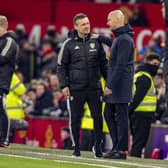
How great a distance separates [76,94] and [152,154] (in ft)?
13.3

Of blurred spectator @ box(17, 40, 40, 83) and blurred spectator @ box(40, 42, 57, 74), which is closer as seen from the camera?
blurred spectator @ box(40, 42, 57, 74)

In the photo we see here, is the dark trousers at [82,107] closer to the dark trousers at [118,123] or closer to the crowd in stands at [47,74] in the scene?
the dark trousers at [118,123]

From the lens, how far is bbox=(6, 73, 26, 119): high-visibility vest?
24.0 meters

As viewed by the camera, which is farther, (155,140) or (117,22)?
(155,140)

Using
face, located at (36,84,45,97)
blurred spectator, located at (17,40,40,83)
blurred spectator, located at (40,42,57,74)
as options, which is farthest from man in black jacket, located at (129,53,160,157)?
blurred spectator, located at (17,40,40,83)

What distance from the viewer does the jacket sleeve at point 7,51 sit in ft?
65.8

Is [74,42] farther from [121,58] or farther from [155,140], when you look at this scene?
[155,140]

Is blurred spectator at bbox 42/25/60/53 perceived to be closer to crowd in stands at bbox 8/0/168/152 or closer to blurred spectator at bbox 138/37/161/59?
crowd in stands at bbox 8/0/168/152

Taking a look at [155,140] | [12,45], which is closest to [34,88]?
[155,140]

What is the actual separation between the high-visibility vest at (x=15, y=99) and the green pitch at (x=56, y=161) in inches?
145

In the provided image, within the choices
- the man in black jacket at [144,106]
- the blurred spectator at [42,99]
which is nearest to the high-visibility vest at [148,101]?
the man in black jacket at [144,106]

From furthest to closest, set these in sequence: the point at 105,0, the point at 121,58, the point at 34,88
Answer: the point at 105,0 → the point at 34,88 → the point at 121,58

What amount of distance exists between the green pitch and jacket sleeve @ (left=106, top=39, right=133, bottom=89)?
110 centimetres

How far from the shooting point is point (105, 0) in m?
34.2
